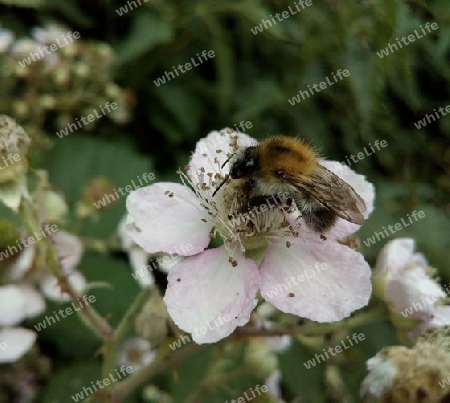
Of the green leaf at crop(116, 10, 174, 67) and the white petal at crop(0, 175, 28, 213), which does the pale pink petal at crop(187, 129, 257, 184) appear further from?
the green leaf at crop(116, 10, 174, 67)

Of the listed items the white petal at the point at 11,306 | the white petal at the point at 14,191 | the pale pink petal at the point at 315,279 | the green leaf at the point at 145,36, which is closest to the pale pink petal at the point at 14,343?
the white petal at the point at 11,306

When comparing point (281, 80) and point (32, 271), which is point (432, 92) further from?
point (32, 271)

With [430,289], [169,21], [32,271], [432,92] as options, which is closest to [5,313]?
[32,271]

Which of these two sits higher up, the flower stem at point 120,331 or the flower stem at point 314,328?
the flower stem at point 120,331

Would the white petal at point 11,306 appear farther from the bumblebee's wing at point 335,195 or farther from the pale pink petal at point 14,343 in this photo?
the bumblebee's wing at point 335,195

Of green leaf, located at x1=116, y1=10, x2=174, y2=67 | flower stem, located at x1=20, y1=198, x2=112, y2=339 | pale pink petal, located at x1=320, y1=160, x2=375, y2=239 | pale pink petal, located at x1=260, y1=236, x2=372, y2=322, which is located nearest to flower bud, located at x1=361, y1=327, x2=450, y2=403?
pale pink petal, located at x1=260, y1=236, x2=372, y2=322
